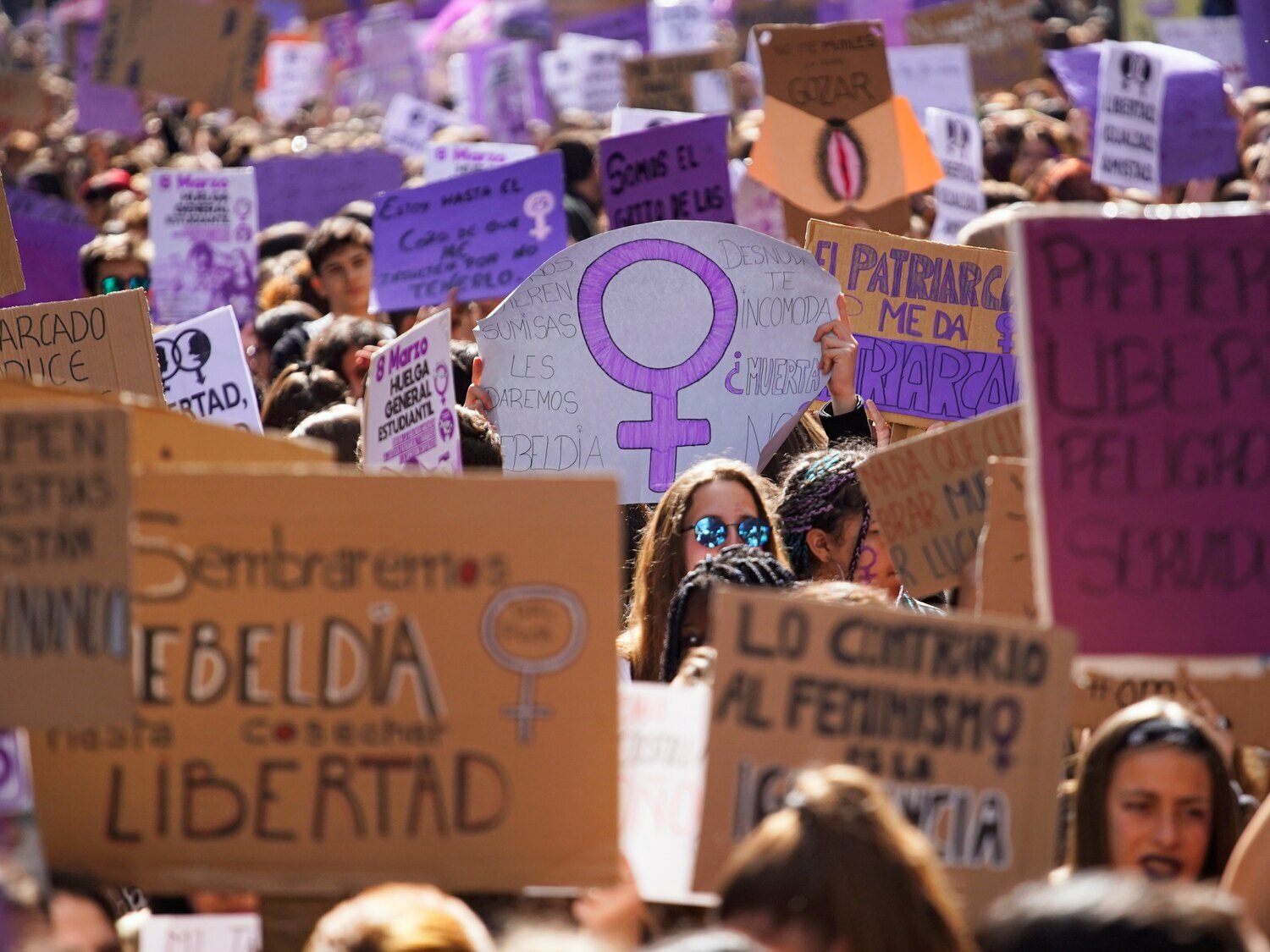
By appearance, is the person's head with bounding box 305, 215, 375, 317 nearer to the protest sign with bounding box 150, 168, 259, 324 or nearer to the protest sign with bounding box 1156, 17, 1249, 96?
the protest sign with bounding box 150, 168, 259, 324

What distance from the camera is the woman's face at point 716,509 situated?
421 cm

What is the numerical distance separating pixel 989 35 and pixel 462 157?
6.30 meters

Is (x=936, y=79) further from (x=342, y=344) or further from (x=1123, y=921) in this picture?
(x=1123, y=921)

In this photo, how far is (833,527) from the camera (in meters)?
4.54

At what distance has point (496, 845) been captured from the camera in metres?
2.59

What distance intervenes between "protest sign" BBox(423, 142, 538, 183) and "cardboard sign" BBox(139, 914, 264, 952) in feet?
21.7

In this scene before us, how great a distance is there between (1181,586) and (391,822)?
118 centimetres

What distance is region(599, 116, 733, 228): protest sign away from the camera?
688cm

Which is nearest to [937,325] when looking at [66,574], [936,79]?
[66,574]

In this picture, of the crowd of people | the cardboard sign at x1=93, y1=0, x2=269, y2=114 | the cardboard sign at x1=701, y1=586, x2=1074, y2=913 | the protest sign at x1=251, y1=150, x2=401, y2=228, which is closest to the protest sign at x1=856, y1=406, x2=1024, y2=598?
the crowd of people

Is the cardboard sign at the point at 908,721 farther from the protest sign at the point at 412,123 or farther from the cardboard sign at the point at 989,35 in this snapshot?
the cardboard sign at the point at 989,35

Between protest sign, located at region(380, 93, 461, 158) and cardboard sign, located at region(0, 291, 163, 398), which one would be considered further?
protest sign, located at region(380, 93, 461, 158)

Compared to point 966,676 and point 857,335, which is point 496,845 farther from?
point 857,335

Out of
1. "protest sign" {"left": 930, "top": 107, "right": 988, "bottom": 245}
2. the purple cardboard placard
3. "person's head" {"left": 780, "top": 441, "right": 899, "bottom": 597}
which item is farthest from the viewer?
the purple cardboard placard
